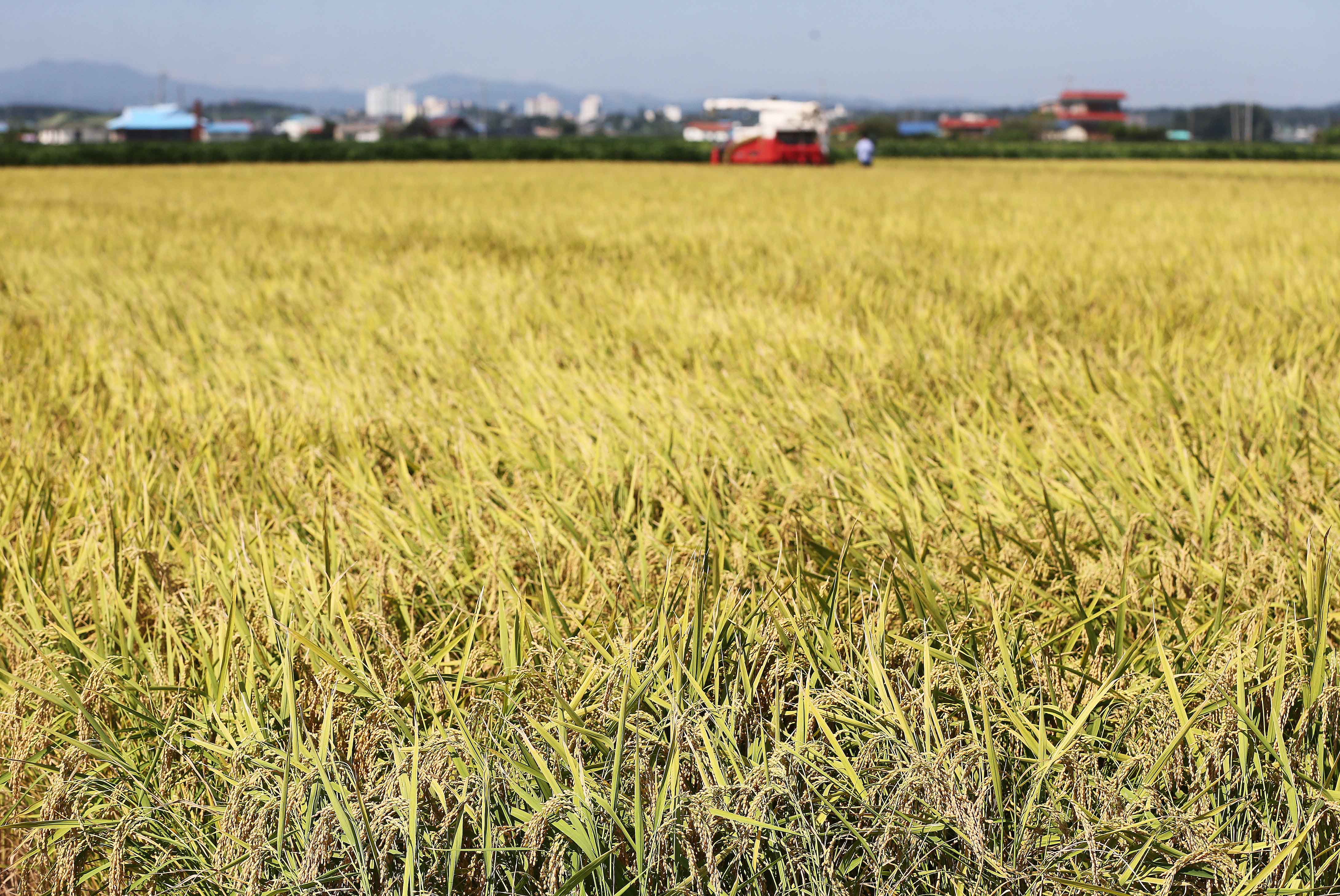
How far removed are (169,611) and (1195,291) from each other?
4.15 metres

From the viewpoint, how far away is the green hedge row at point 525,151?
3497 centimetres

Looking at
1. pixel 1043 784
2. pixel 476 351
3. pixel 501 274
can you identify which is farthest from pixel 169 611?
pixel 501 274

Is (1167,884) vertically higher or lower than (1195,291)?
lower

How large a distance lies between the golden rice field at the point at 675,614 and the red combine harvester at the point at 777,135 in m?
25.5

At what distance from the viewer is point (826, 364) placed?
292 cm

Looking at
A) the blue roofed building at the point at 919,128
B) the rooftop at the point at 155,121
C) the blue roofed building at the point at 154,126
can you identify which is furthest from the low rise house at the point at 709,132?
the blue roofed building at the point at 154,126

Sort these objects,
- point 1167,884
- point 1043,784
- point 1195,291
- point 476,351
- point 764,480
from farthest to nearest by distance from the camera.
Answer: point 1195,291, point 476,351, point 764,480, point 1043,784, point 1167,884

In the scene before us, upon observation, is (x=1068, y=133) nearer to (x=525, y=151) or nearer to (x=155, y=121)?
(x=525, y=151)

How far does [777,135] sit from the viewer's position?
92.3ft

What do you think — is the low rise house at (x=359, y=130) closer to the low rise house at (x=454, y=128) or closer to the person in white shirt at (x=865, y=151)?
the low rise house at (x=454, y=128)

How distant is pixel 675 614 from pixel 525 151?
40.6 metres

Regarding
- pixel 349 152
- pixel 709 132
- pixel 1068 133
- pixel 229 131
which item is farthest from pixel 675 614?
pixel 229 131

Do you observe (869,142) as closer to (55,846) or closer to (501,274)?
(501,274)

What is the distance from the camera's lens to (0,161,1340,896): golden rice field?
0.99 metres
